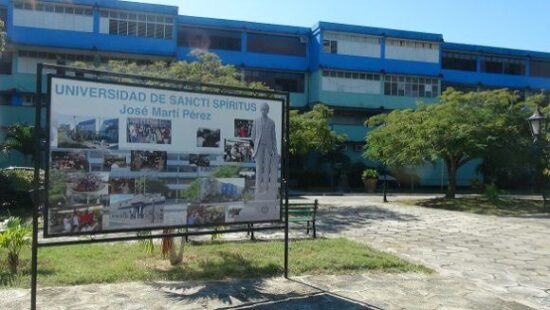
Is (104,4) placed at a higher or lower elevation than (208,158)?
higher

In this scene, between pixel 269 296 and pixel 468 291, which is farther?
pixel 468 291

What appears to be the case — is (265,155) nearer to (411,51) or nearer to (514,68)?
(411,51)

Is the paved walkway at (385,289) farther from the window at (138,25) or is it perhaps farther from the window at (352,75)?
the window at (352,75)

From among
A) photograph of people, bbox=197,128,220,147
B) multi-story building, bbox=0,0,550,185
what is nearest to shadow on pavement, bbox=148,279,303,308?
photograph of people, bbox=197,128,220,147

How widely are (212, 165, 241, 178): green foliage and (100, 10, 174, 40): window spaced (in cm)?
3285

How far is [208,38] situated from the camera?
40688 millimetres

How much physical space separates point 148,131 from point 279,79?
3740cm

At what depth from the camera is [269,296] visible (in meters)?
6.34

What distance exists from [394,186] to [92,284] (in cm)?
3548

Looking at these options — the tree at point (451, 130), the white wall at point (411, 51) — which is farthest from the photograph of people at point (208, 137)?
the white wall at point (411, 51)

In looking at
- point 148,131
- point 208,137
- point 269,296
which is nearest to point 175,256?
point 269,296

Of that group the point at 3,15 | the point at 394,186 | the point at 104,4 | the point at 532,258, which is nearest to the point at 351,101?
the point at 394,186

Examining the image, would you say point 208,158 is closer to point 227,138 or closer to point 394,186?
point 227,138

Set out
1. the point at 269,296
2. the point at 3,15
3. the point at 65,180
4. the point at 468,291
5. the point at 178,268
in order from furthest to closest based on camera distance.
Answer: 1. the point at 3,15
2. the point at 178,268
3. the point at 468,291
4. the point at 269,296
5. the point at 65,180
